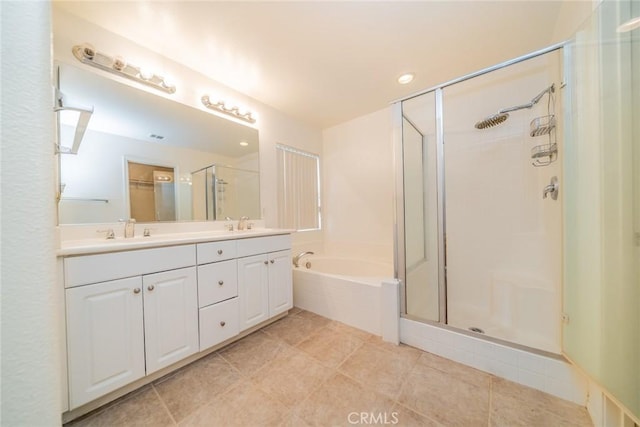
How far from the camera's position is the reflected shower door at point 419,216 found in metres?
1.67

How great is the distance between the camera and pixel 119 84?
147 cm

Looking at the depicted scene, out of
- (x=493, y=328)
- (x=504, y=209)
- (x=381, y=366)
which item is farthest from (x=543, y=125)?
(x=381, y=366)

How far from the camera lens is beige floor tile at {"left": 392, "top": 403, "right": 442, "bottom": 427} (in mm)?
987

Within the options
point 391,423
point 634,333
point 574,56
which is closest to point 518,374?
point 634,333

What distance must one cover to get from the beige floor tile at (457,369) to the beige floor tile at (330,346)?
442mm

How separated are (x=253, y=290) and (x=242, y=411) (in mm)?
714

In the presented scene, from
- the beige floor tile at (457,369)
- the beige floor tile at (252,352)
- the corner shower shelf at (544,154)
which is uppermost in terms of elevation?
the corner shower shelf at (544,154)

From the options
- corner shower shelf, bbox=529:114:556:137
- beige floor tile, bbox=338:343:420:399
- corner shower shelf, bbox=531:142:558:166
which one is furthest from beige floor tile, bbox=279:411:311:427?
corner shower shelf, bbox=529:114:556:137

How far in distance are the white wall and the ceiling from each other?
0.72 meters

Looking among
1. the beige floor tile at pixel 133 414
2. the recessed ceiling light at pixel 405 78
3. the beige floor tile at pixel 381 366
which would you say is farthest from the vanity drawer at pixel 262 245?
the recessed ceiling light at pixel 405 78

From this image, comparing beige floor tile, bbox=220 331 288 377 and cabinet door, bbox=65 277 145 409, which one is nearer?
cabinet door, bbox=65 277 145 409

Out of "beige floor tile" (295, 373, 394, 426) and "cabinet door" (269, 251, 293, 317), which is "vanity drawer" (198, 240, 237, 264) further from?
"beige floor tile" (295, 373, 394, 426)

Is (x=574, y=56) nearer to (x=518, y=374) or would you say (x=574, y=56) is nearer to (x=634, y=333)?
(x=634, y=333)

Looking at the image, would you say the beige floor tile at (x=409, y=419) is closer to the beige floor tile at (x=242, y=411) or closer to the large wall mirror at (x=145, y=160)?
the beige floor tile at (x=242, y=411)
